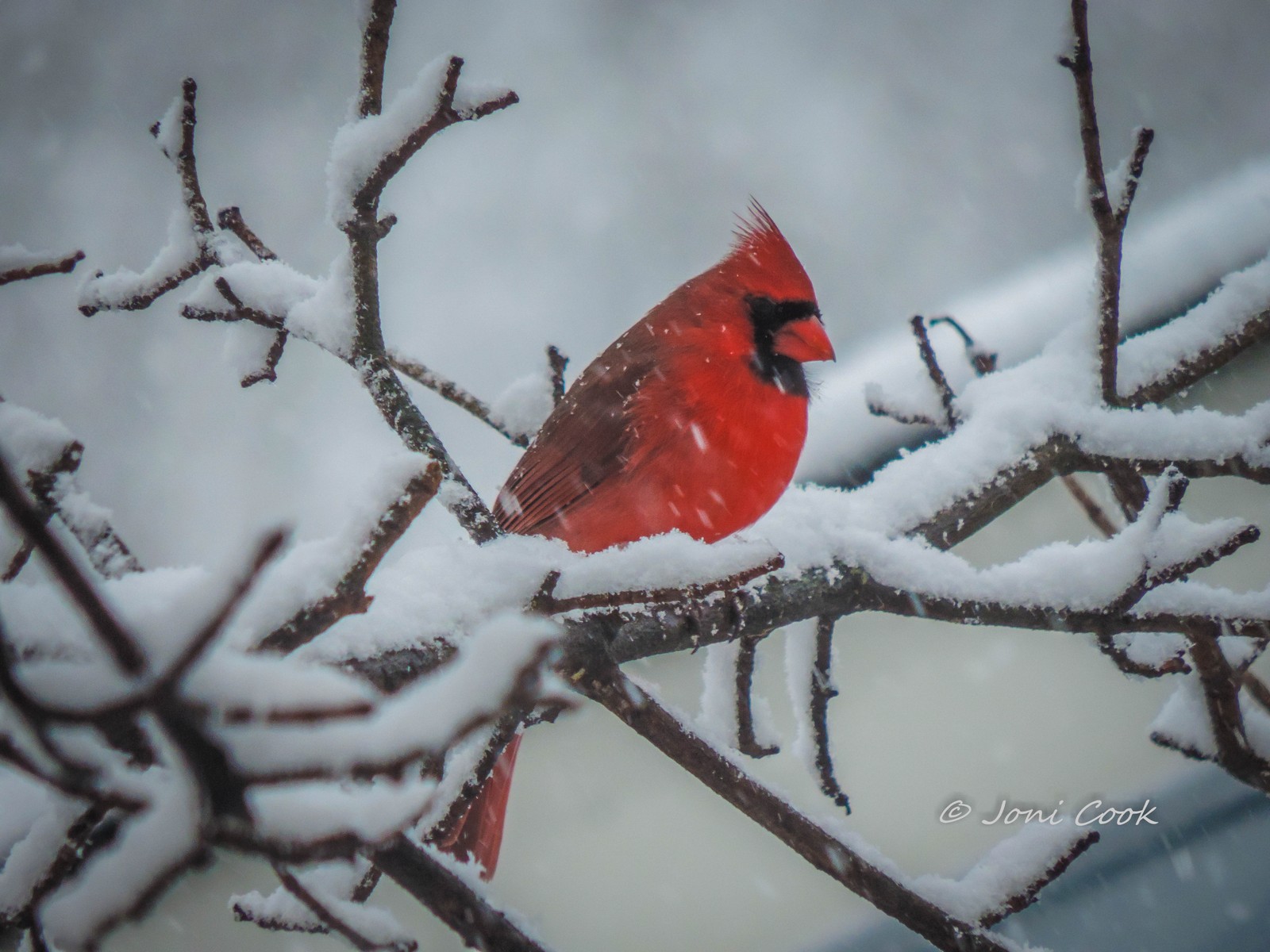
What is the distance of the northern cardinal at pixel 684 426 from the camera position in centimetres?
133

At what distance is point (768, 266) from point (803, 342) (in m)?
0.20

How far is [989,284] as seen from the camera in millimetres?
2980

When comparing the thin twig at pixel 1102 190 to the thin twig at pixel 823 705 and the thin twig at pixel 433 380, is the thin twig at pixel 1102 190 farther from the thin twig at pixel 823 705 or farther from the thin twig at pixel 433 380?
the thin twig at pixel 433 380

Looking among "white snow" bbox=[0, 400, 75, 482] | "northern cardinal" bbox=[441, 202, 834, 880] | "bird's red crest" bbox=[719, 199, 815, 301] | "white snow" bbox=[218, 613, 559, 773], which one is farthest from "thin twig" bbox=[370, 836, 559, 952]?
"bird's red crest" bbox=[719, 199, 815, 301]

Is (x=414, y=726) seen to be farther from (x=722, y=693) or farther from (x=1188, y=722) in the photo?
(x=1188, y=722)

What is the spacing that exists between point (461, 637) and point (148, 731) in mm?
292

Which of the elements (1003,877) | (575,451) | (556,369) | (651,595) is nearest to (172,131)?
(556,369)

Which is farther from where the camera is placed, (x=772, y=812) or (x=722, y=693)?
(x=722, y=693)

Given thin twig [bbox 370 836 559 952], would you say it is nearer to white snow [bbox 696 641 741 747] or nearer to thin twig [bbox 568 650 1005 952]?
thin twig [bbox 568 650 1005 952]

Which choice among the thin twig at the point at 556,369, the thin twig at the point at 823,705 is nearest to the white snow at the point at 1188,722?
the thin twig at the point at 823,705

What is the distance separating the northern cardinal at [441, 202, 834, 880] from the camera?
133cm

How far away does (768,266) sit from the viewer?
1657mm

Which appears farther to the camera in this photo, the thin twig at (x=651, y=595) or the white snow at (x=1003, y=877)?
the white snow at (x=1003, y=877)

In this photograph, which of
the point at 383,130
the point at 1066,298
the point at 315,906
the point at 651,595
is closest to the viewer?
the point at 315,906
